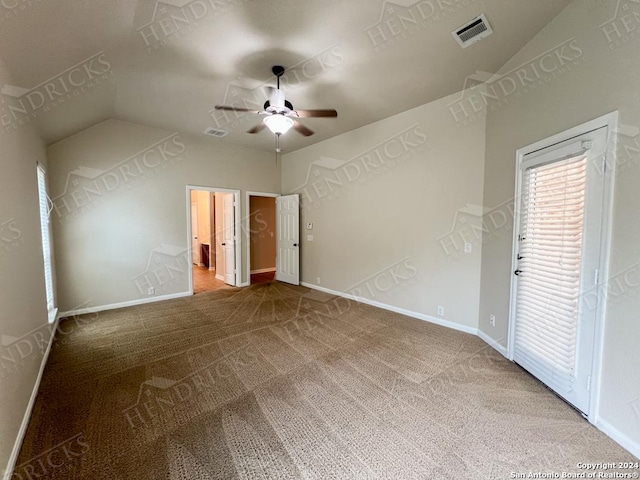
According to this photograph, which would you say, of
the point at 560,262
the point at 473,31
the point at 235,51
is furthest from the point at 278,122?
the point at 560,262

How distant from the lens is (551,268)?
229 centimetres

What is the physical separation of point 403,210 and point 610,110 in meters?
2.43

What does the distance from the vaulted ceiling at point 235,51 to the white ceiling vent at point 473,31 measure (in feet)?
0.16

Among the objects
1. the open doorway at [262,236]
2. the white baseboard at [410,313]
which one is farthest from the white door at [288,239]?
the open doorway at [262,236]

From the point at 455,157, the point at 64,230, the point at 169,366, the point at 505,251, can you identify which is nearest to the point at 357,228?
the point at 455,157

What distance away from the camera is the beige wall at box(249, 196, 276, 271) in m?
7.64

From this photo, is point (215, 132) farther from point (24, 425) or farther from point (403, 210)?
point (24, 425)

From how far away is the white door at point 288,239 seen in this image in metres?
5.95

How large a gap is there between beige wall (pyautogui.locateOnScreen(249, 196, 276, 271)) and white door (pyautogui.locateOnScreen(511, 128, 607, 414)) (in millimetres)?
6241

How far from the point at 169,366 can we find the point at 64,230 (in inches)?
117

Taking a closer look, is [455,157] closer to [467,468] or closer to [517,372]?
[517,372]

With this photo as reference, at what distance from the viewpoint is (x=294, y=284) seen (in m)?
6.06

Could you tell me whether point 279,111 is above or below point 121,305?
above

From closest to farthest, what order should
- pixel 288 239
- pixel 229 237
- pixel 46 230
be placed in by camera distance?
1. pixel 46 230
2. pixel 229 237
3. pixel 288 239
